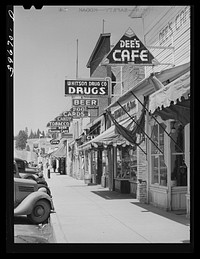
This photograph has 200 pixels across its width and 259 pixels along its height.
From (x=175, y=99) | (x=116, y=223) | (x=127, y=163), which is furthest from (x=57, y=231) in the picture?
(x=127, y=163)

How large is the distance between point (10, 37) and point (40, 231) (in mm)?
4852

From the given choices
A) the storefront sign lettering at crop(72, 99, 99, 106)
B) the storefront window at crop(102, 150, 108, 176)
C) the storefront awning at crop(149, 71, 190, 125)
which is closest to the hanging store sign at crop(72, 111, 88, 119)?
the storefront window at crop(102, 150, 108, 176)

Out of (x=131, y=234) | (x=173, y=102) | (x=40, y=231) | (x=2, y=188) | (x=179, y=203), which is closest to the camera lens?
(x=2, y=188)

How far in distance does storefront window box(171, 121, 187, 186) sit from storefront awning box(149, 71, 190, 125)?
2821 millimetres

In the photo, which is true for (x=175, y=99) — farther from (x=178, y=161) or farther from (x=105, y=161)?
(x=105, y=161)

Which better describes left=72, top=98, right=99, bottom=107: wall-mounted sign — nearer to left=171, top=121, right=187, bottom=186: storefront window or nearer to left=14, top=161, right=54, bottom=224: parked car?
left=171, top=121, right=187, bottom=186: storefront window

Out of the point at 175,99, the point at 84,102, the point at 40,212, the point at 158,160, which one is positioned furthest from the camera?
the point at 84,102

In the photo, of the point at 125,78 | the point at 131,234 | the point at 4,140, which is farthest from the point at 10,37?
the point at 125,78

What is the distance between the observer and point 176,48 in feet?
41.8

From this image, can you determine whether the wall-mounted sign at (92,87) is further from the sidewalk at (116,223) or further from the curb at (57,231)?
the curb at (57,231)

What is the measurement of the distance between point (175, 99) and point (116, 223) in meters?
4.14

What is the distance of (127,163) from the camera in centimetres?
1895

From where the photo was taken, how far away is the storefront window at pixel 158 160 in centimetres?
1323

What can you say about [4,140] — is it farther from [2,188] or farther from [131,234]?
[131,234]
